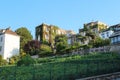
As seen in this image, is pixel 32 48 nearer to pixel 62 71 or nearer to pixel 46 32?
pixel 46 32

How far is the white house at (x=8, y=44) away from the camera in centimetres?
6662

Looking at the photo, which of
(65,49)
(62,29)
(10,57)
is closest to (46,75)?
(65,49)

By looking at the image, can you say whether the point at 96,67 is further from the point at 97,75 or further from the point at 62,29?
Result: the point at 62,29

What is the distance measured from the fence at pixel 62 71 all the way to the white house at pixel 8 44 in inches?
1641

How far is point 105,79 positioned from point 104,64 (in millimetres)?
2865

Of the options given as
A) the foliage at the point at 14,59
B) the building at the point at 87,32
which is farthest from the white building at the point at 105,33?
the foliage at the point at 14,59

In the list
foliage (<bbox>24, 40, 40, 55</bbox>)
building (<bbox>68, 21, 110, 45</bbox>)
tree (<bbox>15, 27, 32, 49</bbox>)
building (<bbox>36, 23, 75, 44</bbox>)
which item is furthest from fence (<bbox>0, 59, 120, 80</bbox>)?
building (<bbox>36, 23, 75, 44</bbox>)

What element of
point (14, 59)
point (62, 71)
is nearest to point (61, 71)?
point (62, 71)

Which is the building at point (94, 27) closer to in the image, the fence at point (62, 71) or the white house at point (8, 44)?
the white house at point (8, 44)

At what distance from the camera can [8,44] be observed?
6806 centimetres

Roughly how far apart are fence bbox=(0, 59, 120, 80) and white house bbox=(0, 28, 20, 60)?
41690 mm

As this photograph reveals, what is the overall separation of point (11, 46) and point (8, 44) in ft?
2.84

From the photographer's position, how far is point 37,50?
70125mm

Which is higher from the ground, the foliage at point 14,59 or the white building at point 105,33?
the white building at point 105,33
